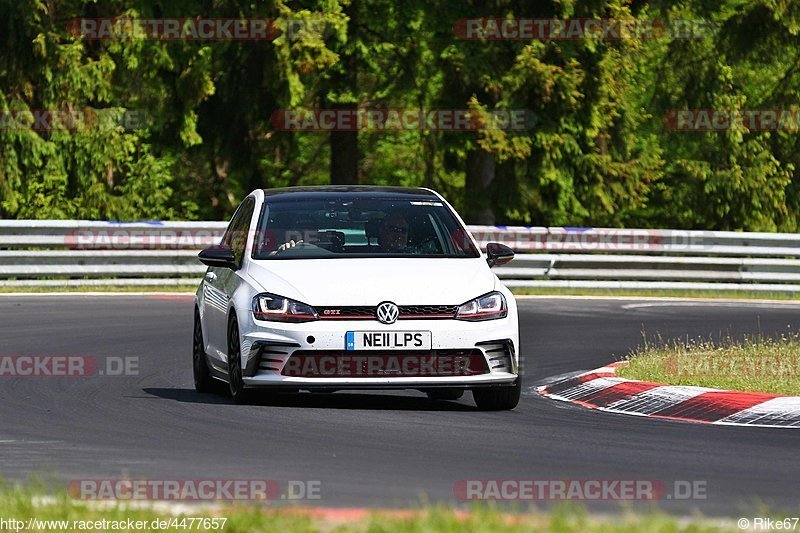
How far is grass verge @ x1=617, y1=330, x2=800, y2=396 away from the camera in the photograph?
12875mm

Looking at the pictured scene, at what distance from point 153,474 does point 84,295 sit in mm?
16199

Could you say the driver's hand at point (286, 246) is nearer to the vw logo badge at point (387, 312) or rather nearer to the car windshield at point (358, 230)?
the car windshield at point (358, 230)

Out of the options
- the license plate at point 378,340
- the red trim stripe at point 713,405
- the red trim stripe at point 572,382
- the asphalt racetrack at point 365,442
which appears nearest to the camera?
the asphalt racetrack at point 365,442

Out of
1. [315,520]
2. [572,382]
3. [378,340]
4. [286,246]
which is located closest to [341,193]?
[286,246]

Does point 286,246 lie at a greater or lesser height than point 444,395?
greater

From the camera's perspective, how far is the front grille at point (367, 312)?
438 inches

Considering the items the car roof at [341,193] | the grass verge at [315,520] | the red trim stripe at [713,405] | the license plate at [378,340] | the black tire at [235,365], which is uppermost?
the car roof at [341,193]

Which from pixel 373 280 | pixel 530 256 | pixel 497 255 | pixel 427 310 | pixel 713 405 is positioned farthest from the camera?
pixel 530 256

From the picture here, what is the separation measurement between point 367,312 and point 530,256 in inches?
614

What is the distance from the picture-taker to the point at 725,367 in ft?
45.7

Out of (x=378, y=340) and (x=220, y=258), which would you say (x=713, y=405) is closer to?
(x=378, y=340)

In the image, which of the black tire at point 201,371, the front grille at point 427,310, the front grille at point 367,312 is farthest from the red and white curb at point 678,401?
the black tire at point 201,371

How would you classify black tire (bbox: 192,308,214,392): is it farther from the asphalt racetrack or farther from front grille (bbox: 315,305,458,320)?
front grille (bbox: 315,305,458,320)

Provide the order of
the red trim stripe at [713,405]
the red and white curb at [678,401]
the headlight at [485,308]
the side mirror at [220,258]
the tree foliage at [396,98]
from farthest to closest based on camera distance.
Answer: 1. the tree foliage at [396,98]
2. the side mirror at [220,258]
3. the red trim stripe at [713,405]
4. the red and white curb at [678,401]
5. the headlight at [485,308]
